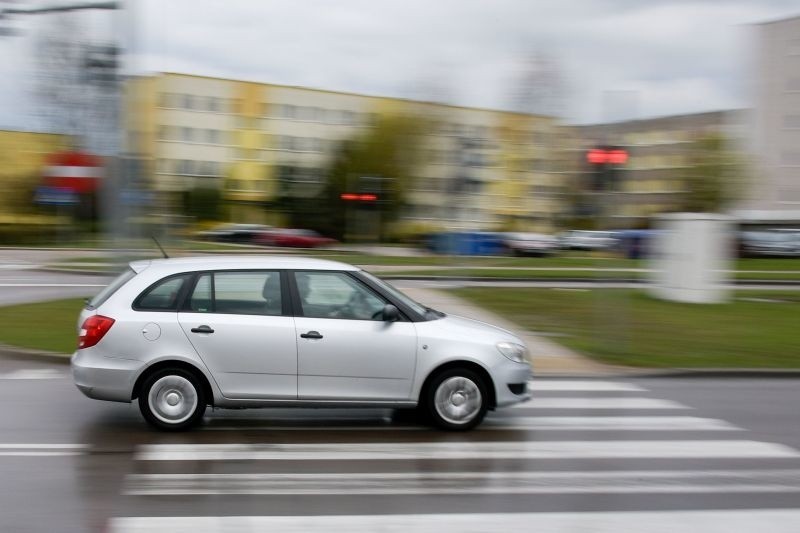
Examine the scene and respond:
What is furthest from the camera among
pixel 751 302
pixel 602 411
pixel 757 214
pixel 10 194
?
pixel 757 214

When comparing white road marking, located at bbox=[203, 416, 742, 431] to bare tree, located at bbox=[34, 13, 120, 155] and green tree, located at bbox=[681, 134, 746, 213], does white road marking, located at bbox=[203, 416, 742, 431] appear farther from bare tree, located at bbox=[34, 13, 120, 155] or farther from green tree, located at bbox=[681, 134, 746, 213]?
green tree, located at bbox=[681, 134, 746, 213]

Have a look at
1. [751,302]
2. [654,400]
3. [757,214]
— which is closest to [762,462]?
[654,400]

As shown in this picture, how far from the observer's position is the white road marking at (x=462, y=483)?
20.4 feet

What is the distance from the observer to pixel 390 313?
793cm

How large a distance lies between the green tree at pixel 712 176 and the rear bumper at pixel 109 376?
2766 inches

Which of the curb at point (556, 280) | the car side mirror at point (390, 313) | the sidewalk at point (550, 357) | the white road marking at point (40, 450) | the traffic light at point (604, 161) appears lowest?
Result: the curb at point (556, 280)

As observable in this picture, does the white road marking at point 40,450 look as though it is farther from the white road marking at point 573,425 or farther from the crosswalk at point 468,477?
the white road marking at point 573,425

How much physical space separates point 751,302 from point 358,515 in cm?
1798

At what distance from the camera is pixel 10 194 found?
5278 cm

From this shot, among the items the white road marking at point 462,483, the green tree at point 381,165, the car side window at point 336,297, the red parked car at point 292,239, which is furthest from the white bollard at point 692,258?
the green tree at point 381,165

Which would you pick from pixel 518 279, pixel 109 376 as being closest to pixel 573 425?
pixel 109 376

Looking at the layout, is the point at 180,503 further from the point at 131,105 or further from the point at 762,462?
the point at 131,105

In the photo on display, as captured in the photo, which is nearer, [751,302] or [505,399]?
[505,399]

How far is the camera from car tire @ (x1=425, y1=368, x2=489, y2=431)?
318 inches
